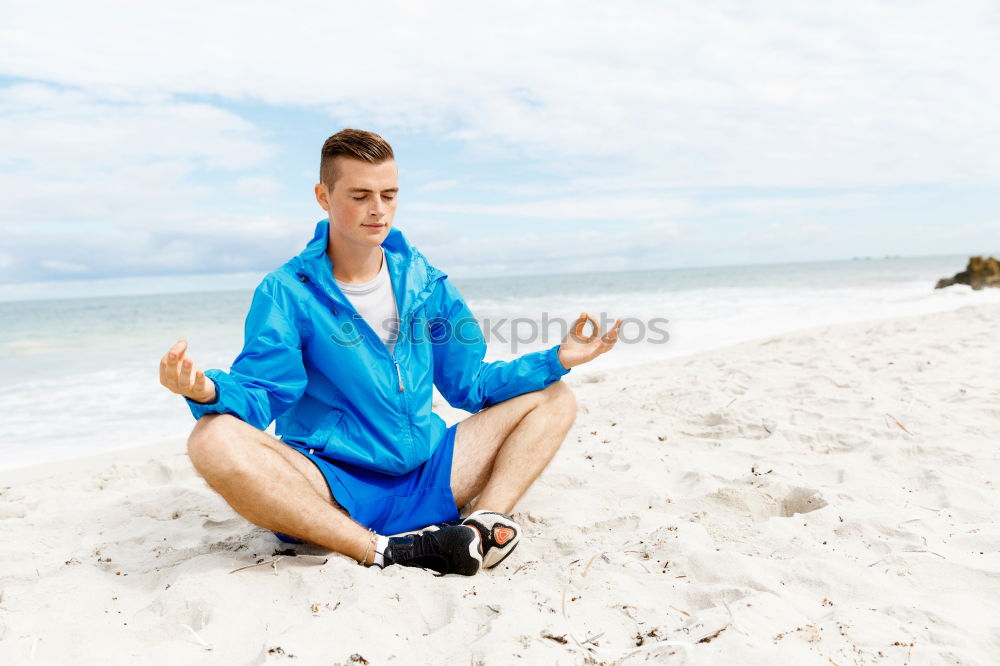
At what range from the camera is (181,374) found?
2070 millimetres

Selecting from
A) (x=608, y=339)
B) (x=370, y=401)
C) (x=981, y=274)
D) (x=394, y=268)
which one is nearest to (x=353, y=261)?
(x=394, y=268)

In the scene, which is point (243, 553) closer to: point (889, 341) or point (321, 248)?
point (321, 248)

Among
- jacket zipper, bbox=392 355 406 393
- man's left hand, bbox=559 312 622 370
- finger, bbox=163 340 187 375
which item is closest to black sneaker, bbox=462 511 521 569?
jacket zipper, bbox=392 355 406 393

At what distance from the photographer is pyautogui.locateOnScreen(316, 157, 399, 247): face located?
259 centimetres

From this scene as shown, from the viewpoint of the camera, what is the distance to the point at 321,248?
105 inches

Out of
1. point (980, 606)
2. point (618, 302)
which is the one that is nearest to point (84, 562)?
point (980, 606)

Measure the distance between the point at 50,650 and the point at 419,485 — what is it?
1280 mm

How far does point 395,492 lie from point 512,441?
0.50 m

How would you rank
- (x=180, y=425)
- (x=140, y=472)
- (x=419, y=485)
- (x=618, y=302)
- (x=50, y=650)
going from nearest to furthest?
(x=50, y=650) → (x=419, y=485) → (x=140, y=472) → (x=180, y=425) → (x=618, y=302)

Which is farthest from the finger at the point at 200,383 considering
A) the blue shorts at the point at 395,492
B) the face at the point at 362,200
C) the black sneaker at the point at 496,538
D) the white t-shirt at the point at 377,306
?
the black sneaker at the point at 496,538

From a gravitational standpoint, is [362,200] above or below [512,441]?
above

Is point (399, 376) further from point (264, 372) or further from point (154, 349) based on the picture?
point (154, 349)

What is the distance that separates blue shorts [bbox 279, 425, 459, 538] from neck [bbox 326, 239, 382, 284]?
27.0 inches

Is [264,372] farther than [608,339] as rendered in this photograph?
No
